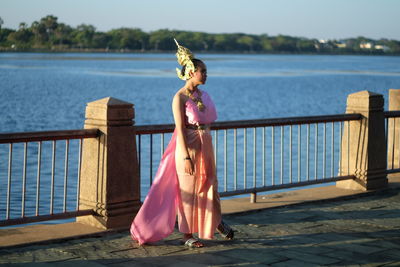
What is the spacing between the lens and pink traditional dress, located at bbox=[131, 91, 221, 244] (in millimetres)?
7773

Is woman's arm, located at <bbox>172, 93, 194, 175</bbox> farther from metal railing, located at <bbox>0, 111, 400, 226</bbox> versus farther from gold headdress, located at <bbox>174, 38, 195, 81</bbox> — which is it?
metal railing, located at <bbox>0, 111, 400, 226</bbox>

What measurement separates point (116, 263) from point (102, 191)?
156 cm

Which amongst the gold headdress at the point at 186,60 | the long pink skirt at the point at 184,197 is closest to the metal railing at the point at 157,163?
the long pink skirt at the point at 184,197

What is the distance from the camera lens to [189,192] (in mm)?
7836

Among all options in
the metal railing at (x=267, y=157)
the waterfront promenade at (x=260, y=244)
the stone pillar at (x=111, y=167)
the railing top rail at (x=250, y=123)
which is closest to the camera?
the waterfront promenade at (x=260, y=244)

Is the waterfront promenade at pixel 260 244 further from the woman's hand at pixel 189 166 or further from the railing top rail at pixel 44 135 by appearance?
the railing top rail at pixel 44 135

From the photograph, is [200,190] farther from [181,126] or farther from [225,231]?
[181,126]

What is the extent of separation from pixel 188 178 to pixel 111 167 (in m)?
1.12

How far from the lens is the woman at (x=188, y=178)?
7691 mm

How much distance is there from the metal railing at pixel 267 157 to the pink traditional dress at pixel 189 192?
843 mm

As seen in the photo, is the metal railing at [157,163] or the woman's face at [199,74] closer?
the woman's face at [199,74]

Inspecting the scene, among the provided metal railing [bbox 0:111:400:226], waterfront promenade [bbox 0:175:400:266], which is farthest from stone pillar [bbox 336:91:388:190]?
waterfront promenade [bbox 0:175:400:266]

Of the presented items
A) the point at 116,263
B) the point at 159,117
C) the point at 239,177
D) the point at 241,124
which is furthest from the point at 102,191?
the point at 159,117

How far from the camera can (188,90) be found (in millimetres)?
7730
